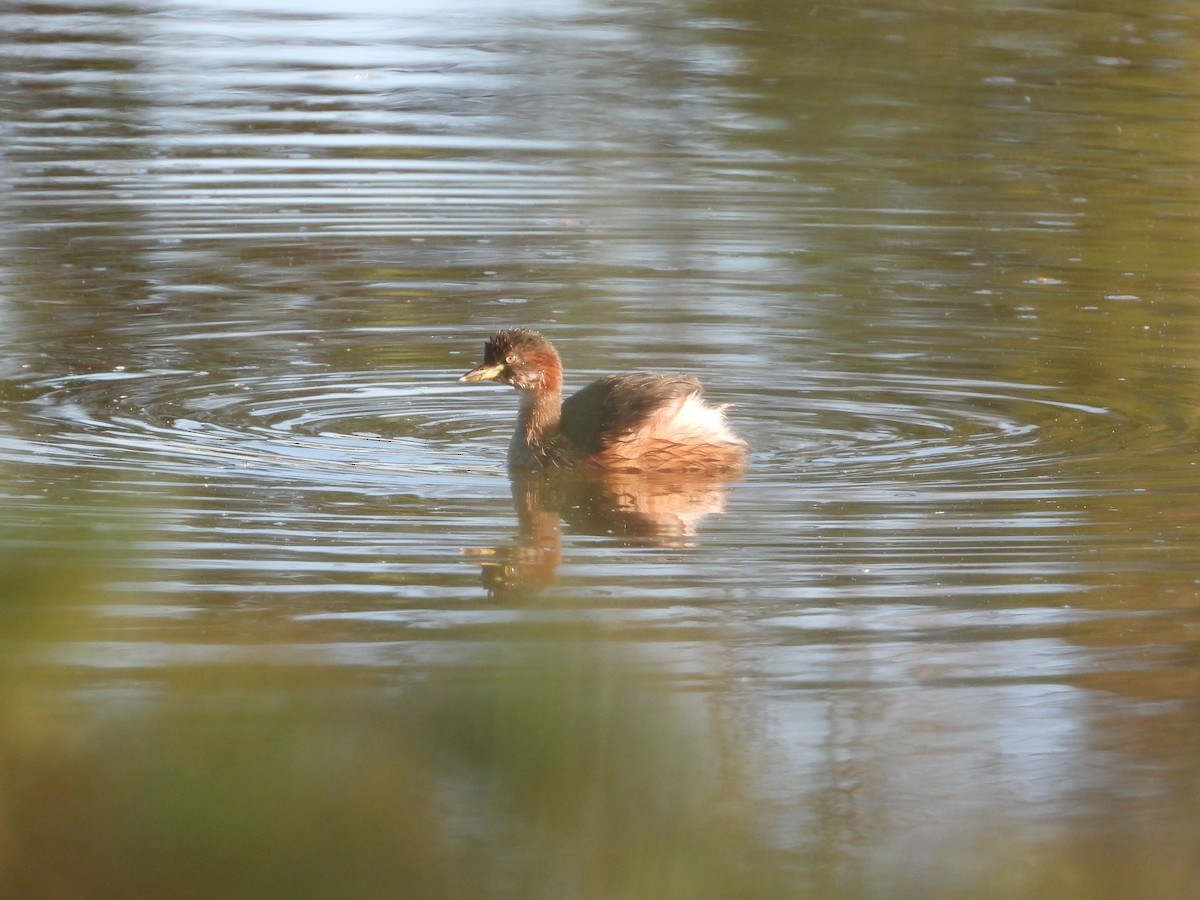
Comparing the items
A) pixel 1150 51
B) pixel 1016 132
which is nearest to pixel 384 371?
pixel 1016 132

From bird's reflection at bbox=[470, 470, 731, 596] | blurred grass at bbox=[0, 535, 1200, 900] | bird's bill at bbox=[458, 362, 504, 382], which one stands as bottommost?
bird's reflection at bbox=[470, 470, 731, 596]

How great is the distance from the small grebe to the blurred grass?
19.1ft

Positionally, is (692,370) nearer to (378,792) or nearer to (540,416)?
(540,416)

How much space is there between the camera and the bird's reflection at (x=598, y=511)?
6047mm

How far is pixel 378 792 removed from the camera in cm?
154

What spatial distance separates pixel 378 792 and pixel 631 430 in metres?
5.97

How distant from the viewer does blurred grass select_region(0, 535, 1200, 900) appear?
152 centimetres

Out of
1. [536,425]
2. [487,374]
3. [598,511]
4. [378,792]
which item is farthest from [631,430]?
[378,792]

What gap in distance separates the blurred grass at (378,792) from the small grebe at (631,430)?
5.81 meters

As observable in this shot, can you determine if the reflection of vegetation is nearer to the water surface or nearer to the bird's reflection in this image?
the water surface

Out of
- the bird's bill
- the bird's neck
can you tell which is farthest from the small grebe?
the bird's bill

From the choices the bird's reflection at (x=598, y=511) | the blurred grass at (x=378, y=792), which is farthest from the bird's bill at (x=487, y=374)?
the blurred grass at (x=378, y=792)

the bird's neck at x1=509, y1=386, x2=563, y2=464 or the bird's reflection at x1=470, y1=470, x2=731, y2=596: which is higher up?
the bird's neck at x1=509, y1=386, x2=563, y2=464

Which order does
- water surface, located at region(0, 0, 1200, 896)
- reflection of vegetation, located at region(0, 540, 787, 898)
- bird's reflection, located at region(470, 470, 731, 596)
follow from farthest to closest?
bird's reflection, located at region(470, 470, 731, 596)
water surface, located at region(0, 0, 1200, 896)
reflection of vegetation, located at region(0, 540, 787, 898)
